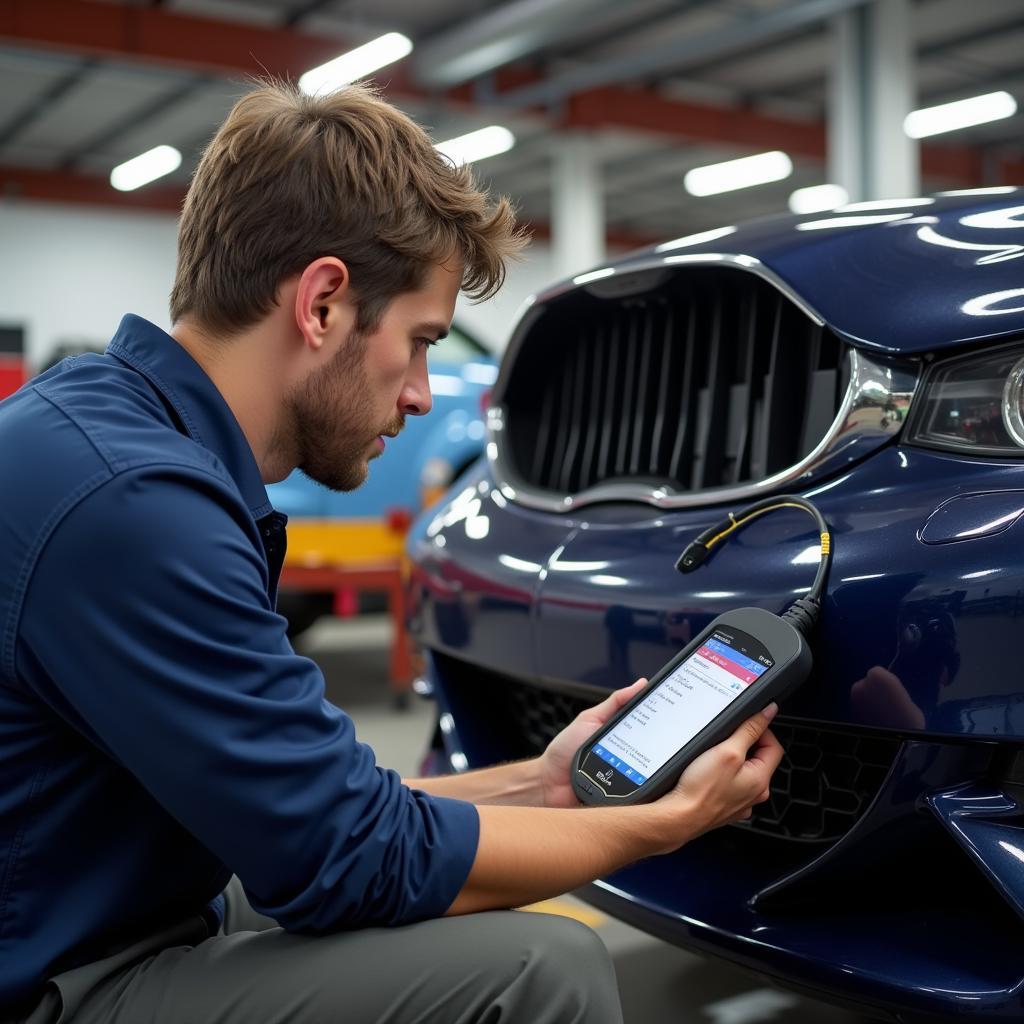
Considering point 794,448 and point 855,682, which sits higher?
point 794,448

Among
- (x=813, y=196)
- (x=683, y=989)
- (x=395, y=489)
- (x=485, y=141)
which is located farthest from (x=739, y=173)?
(x=683, y=989)

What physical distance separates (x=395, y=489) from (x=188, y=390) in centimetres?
401

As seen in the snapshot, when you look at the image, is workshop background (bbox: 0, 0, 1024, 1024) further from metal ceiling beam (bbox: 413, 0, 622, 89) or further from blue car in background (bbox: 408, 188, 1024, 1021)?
blue car in background (bbox: 408, 188, 1024, 1021)

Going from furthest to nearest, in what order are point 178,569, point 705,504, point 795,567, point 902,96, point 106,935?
point 902,96 → point 705,504 → point 795,567 → point 106,935 → point 178,569

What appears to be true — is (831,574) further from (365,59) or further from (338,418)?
(365,59)

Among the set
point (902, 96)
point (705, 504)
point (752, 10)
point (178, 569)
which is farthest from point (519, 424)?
point (752, 10)

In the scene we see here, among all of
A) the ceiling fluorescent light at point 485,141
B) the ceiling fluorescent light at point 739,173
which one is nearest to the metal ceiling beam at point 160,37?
the ceiling fluorescent light at point 485,141

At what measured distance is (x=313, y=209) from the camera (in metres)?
1.21

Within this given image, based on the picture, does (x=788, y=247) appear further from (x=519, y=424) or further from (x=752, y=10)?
(x=752, y=10)

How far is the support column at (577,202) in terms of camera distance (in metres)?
13.0

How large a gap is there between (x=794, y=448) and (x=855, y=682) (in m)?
0.47

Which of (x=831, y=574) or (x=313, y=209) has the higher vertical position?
(x=313, y=209)

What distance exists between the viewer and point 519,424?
2.17 meters

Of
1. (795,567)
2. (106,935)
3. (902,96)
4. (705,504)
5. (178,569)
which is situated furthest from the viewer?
(902,96)
